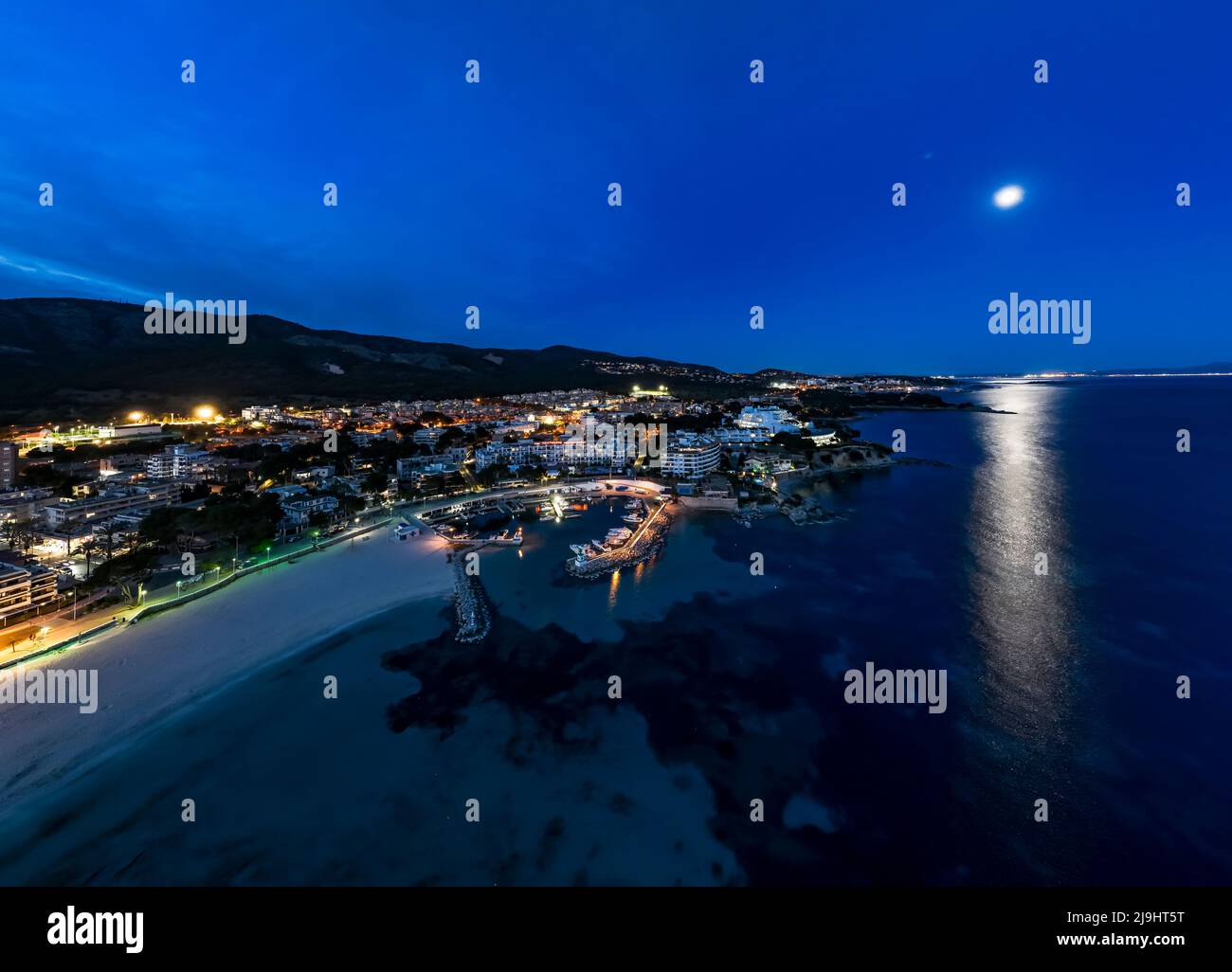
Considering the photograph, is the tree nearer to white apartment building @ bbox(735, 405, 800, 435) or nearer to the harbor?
the harbor

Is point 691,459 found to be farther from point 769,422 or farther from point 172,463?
point 172,463

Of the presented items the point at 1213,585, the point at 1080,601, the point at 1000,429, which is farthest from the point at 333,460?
the point at 1000,429
